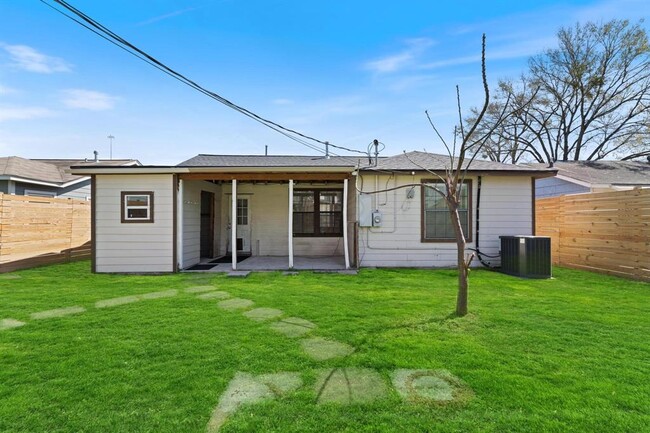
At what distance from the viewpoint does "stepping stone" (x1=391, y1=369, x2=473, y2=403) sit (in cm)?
238

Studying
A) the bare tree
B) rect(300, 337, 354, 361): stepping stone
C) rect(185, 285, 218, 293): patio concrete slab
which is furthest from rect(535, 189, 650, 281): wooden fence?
the bare tree

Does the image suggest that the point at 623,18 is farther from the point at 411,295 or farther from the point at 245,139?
the point at 411,295

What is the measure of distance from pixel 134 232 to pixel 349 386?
7.38m

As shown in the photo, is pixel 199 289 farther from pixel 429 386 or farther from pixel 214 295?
pixel 429 386

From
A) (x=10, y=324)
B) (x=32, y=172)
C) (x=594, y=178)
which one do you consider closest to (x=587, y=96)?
(x=594, y=178)

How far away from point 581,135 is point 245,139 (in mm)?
22405

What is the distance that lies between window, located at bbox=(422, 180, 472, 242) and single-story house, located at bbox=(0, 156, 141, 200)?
10.3 meters

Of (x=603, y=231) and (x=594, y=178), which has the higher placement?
(x=594, y=178)

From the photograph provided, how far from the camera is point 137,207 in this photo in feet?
26.6

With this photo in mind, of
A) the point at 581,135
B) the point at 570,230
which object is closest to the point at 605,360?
the point at 570,230

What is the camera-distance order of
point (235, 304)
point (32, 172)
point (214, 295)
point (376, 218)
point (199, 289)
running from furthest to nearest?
1. point (32, 172)
2. point (376, 218)
3. point (199, 289)
4. point (214, 295)
5. point (235, 304)

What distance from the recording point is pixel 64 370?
2.80 m

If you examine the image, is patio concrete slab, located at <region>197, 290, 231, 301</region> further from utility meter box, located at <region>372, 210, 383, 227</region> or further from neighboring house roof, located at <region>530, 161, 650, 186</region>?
neighboring house roof, located at <region>530, 161, 650, 186</region>

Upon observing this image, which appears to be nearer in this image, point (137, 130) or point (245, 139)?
point (137, 130)
